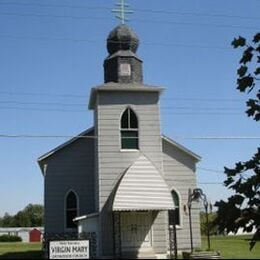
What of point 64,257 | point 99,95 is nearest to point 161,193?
point 99,95

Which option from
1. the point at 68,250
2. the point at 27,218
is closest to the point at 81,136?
the point at 68,250

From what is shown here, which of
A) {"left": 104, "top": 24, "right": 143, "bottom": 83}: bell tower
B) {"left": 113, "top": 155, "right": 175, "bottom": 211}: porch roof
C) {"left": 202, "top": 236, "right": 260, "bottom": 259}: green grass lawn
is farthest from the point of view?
{"left": 104, "top": 24, "right": 143, "bottom": 83}: bell tower

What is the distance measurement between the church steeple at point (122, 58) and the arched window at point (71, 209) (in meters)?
6.42

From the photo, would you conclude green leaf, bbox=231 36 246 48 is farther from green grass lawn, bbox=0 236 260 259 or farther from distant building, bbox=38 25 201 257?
distant building, bbox=38 25 201 257

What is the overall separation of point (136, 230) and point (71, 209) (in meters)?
4.59

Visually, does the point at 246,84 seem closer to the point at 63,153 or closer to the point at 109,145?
the point at 109,145

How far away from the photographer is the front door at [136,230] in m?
26.2

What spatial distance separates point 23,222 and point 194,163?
118 m

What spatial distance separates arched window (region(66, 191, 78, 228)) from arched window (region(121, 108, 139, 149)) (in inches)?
177

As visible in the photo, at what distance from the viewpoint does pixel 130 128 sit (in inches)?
1085

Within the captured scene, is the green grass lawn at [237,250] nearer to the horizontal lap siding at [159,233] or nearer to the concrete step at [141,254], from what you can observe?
the horizontal lap siding at [159,233]

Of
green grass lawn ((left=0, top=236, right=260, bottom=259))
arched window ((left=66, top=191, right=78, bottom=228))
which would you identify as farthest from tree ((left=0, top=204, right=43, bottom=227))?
arched window ((left=66, top=191, right=78, bottom=228))

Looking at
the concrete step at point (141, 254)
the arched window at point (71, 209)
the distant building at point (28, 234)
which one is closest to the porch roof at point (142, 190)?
the concrete step at point (141, 254)

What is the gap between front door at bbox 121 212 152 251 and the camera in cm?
2625
